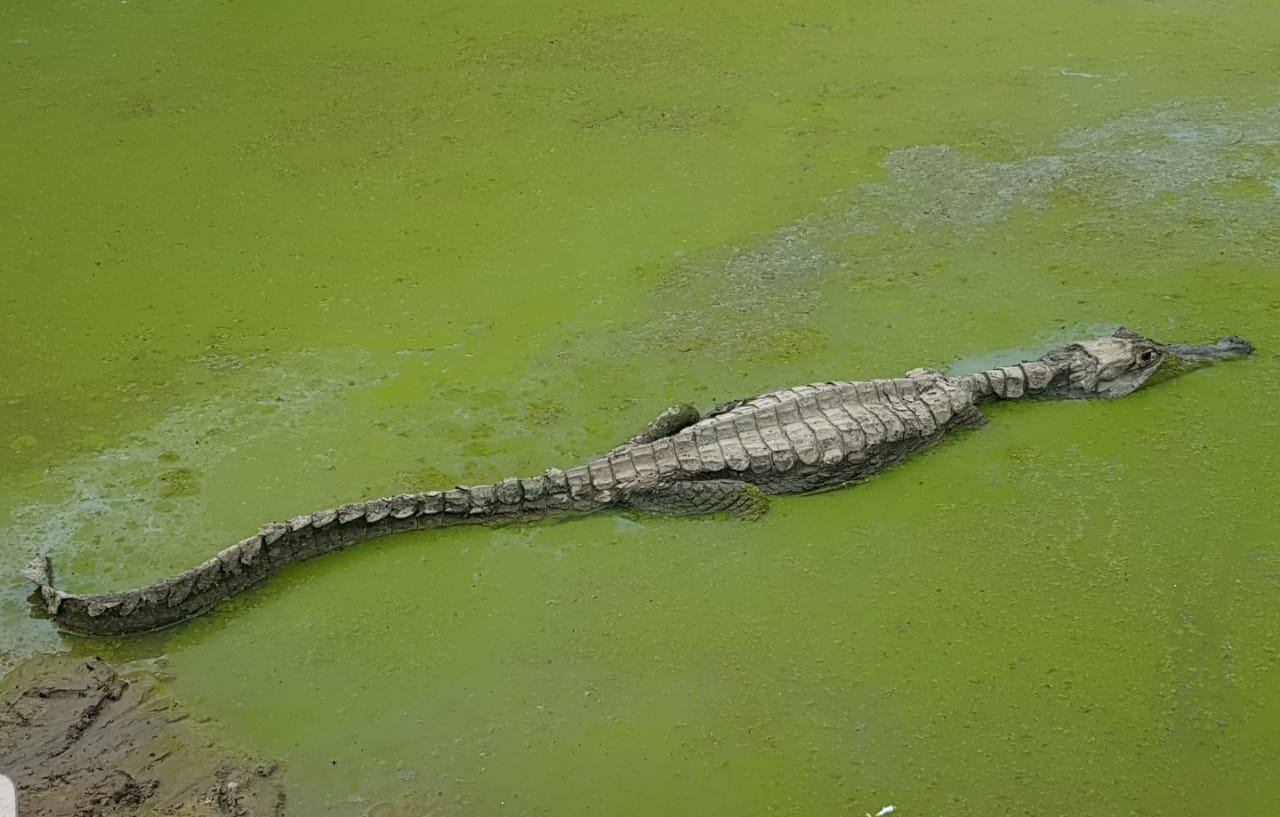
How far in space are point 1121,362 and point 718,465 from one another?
5.17ft

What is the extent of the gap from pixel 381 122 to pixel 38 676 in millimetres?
3519

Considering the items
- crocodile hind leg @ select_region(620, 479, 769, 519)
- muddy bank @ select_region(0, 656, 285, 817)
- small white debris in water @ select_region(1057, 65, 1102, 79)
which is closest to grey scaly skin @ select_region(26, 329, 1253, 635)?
crocodile hind leg @ select_region(620, 479, 769, 519)

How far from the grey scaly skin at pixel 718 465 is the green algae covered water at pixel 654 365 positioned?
8 centimetres

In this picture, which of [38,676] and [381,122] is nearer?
[38,676]

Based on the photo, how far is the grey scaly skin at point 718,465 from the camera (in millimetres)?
3457

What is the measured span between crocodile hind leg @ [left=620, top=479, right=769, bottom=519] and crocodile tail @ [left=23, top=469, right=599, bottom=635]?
116 millimetres

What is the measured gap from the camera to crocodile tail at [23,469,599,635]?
133 inches

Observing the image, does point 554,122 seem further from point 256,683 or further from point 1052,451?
point 256,683

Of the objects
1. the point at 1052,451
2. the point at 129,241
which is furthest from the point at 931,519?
the point at 129,241

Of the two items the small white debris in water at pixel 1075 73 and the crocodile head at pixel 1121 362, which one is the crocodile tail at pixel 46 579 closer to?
the crocodile head at pixel 1121 362

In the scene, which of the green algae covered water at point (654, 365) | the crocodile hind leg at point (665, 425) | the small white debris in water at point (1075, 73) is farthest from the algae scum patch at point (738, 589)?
the small white debris in water at point (1075, 73)

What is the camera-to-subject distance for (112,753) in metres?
3.08

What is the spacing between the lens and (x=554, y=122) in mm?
5887

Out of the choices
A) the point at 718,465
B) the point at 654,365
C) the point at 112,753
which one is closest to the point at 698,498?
the point at 718,465
